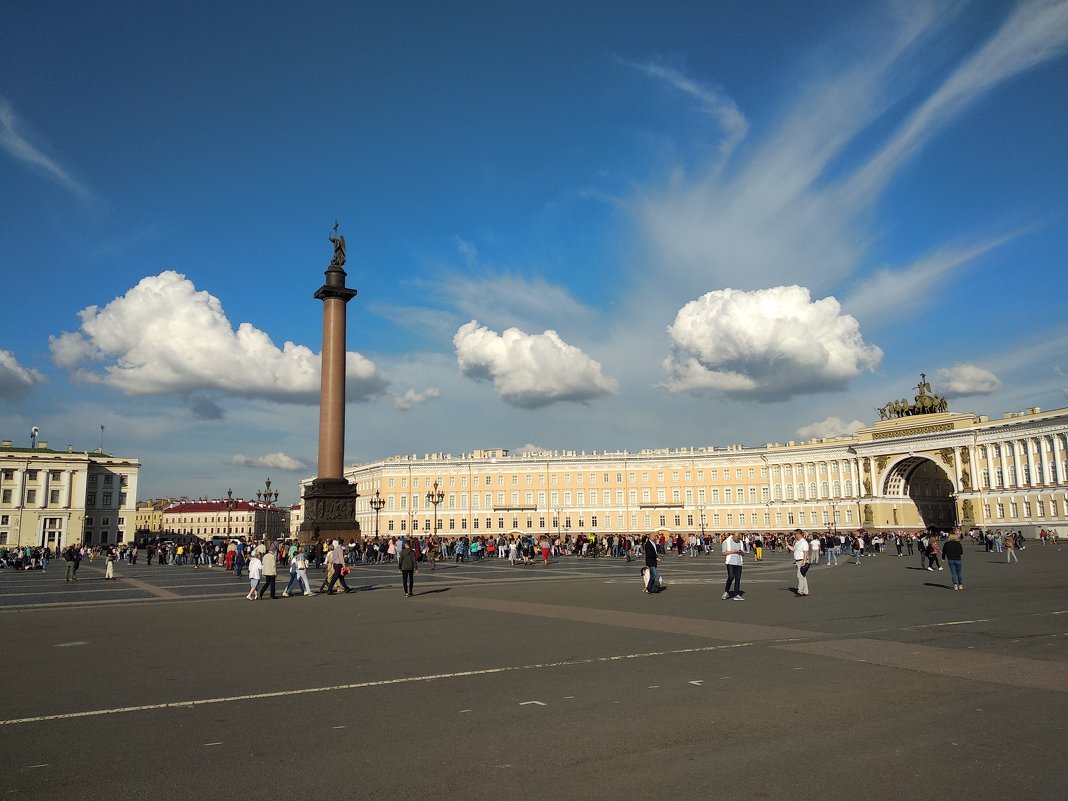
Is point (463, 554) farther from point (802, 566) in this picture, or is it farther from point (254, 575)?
point (802, 566)

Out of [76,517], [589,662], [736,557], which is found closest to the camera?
[589,662]

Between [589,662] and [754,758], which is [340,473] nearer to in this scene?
[589,662]

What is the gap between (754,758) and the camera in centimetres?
571

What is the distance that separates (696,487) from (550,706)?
4173 inches

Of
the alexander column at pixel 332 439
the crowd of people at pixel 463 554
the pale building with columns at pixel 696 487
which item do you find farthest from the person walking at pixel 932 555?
the pale building with columns at pixel 696 487

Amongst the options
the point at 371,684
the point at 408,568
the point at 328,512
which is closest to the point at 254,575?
the point at 408,568

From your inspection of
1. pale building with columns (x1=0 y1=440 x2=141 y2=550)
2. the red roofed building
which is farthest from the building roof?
pale building with columns (x1=0 y1=440 x2=141 y2=550)

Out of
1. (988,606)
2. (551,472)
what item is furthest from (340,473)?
(551,472)

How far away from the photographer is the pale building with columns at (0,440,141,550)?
321 feet

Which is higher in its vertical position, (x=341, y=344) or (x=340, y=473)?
(x=341, y=344)

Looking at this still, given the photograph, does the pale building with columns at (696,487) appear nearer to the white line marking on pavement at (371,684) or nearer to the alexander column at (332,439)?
the alexander column at (332,439)

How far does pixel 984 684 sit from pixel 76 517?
4486 inches

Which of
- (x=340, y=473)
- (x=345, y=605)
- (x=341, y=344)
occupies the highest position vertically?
(x=341, y=344)

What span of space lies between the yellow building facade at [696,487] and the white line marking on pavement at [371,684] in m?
87.7
